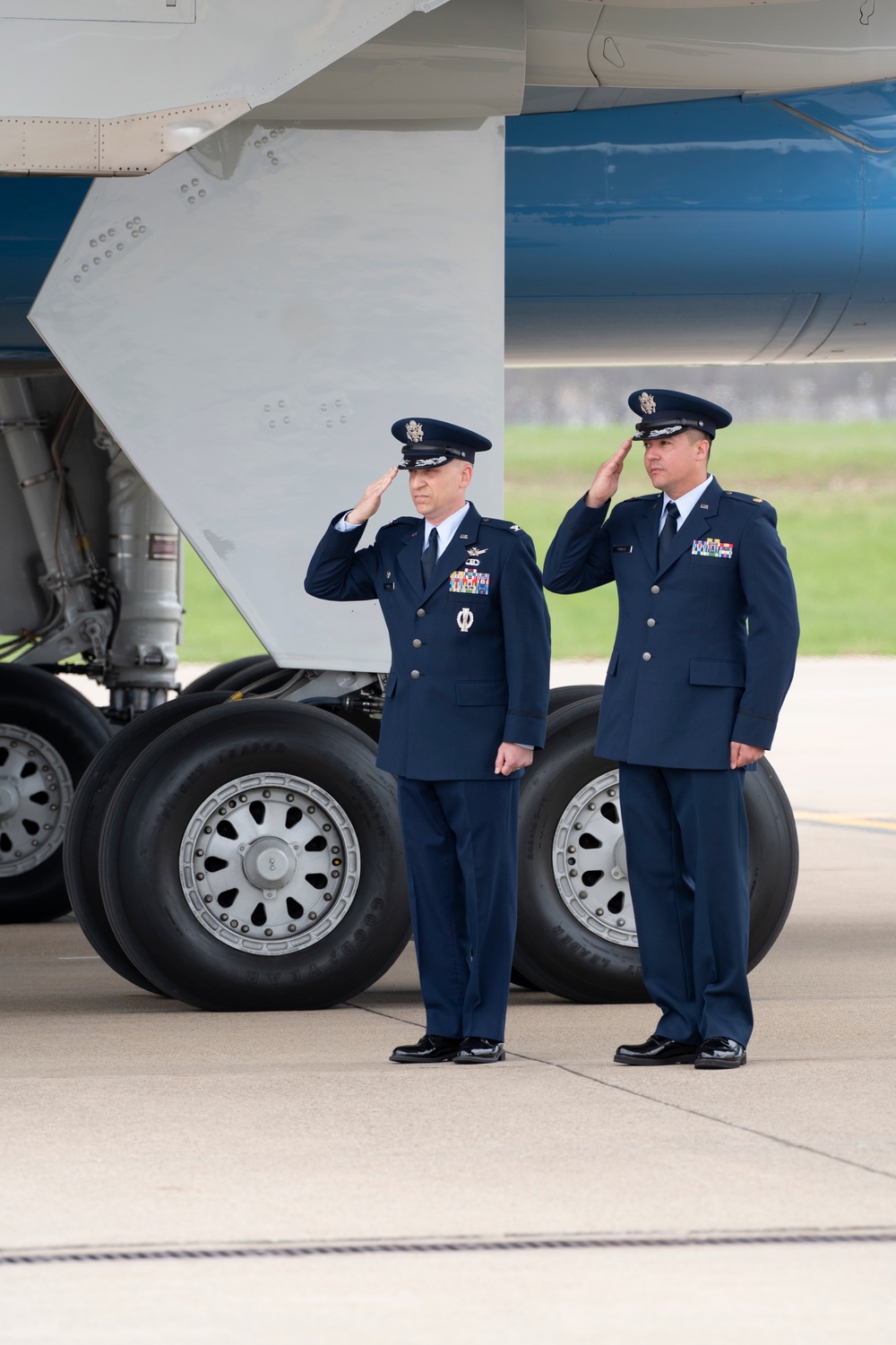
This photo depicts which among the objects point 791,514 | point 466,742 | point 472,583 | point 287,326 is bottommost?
point 466,742

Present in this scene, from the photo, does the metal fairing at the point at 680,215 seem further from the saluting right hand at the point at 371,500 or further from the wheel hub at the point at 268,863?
the wheel hub at the point at 268,863

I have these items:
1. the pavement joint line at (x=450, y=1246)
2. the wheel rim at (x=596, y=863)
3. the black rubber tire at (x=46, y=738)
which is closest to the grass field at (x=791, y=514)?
the black rubber tire at (x=46, y=738)

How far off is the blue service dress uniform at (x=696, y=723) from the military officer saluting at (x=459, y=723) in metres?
0.27

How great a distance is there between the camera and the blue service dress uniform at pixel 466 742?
214 inches

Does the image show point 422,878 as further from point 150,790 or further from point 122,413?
point 122,413

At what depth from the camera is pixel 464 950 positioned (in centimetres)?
555

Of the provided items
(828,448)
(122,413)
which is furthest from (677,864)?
(828,448)

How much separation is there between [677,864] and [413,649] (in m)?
0.95

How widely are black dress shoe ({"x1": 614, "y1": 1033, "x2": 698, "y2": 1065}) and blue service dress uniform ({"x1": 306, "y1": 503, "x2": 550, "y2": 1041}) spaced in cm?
34

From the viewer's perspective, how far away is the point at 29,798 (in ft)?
30.6

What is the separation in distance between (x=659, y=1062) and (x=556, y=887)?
4.33 feet

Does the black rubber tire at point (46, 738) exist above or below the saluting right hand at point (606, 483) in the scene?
below

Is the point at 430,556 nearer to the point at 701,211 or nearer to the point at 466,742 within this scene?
the point at 466,742

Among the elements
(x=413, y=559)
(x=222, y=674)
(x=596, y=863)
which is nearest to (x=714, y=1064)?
(x=596, y=863)
